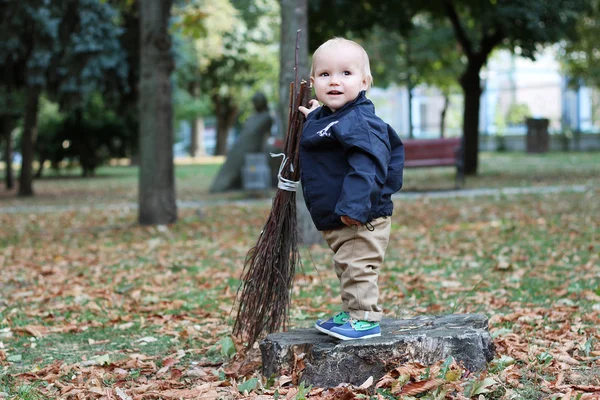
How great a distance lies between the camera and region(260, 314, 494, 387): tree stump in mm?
3980

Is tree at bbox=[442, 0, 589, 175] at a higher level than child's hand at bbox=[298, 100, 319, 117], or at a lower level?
higher

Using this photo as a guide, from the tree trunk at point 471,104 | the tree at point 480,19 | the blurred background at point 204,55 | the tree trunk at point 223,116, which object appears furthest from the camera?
the tree trunk at point 223,116

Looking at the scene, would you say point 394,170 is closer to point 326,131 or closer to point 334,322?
point 326,131

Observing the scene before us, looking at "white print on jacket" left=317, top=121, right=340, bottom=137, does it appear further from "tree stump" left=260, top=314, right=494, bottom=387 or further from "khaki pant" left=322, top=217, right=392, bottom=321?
"tree stump" left=260, top=314, right=494, bottom=387

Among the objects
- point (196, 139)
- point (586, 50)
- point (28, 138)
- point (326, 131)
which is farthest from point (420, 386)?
point (196, 139)

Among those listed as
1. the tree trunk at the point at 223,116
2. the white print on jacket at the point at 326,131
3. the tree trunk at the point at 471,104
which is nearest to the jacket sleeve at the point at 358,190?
the white print on jacket at the point at 326,131

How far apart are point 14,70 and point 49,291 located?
44.9ft

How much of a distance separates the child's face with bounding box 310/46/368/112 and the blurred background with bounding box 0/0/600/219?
189 inches

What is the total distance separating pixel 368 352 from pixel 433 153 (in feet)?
44.4

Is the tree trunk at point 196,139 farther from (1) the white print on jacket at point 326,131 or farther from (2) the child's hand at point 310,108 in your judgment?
(1) the white print on jacket at point 326,131

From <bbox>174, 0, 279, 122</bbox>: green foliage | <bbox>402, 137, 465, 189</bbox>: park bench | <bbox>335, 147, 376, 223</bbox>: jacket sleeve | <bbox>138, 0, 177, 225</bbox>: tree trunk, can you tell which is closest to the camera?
<bbox>335, 147, 376, 223</bbox>: jacket sleeve

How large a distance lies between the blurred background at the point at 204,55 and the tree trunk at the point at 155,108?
0.02 metres

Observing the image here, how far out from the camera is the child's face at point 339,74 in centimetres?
396

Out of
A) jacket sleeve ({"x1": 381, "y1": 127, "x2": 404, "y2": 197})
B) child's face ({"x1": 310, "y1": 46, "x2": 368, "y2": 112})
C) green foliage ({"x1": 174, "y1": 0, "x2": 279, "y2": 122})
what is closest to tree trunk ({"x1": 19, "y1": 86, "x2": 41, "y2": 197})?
green foliage ({"x1": 174, "y1": 0, "x2": 279, "y2": 122})
